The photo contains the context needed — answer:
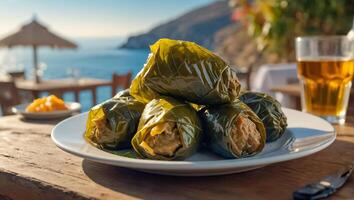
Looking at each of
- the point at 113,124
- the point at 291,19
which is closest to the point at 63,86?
the point at 291,19

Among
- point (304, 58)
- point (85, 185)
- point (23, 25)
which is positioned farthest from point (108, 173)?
point (23, 25)

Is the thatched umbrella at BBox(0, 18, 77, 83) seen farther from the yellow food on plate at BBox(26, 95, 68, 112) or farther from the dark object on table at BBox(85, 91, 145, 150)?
the dark object on table at BBox(85, 91, 145, 150)

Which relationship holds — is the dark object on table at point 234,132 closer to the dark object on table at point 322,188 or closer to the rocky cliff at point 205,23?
the dark object on table at point 322,188

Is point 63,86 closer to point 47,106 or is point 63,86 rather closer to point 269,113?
point 47,106

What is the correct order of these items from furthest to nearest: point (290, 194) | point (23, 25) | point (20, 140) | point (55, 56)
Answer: point (55, 56)
point (23, 25)
point (20, 140)
point (290, 194)

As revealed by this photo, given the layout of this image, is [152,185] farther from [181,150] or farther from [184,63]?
[184,63]

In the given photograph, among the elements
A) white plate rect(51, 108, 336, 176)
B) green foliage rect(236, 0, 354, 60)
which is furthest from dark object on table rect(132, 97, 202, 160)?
green foliage rect(236, 0, 354, 60)
